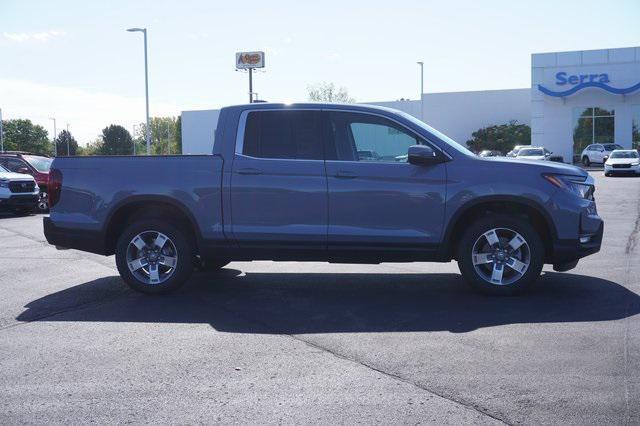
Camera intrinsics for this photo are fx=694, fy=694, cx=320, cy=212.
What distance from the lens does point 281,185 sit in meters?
7.34

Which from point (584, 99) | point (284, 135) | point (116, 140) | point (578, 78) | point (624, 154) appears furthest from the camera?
point (116, 140)

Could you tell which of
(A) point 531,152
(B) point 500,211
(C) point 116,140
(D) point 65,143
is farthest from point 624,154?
(D) point 65,143

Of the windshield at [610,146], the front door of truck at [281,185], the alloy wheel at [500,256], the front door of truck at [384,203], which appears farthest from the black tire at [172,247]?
the windshield at [610,146]

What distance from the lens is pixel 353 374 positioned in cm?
481

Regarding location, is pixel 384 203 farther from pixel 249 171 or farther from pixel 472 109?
pixel 472 109

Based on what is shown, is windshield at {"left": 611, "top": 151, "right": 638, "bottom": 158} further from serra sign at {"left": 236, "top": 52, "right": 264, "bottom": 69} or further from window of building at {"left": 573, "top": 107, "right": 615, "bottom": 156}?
serra sign at {"left": 236, "top": 52, "right": 264, "bottom": 69}

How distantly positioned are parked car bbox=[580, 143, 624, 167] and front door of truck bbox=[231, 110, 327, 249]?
39328 millimetres

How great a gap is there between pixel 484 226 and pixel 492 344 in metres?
2.00

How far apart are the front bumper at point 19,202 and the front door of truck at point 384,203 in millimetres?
14281

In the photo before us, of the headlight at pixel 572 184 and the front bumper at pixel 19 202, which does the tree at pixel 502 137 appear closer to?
the front bumper at pixel 19 202

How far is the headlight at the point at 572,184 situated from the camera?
7203mm

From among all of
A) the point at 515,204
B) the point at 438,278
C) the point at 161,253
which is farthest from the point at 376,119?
the point at 161,253

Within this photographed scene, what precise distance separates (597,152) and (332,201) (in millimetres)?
40539

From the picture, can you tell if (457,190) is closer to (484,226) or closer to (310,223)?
(484,226)
